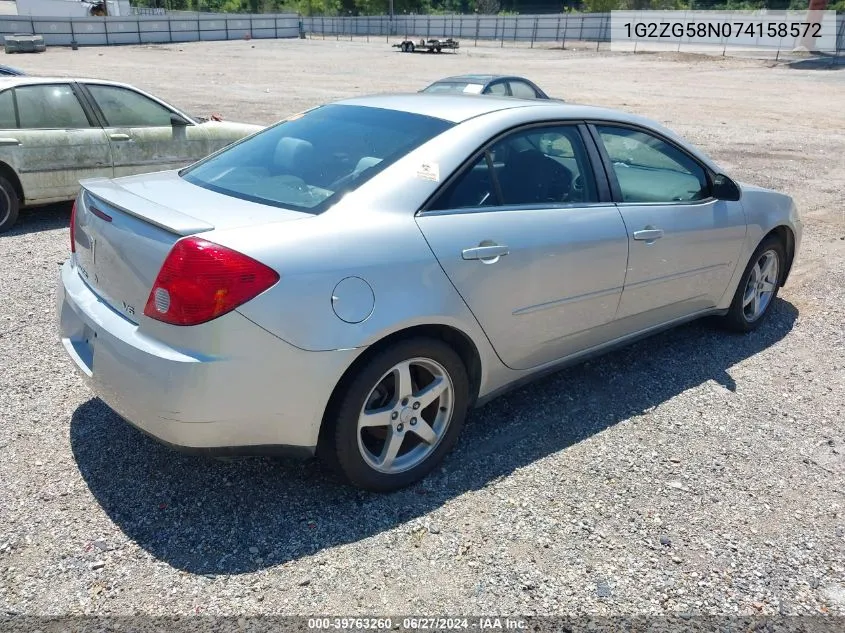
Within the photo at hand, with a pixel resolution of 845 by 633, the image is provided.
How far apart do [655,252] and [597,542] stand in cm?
172

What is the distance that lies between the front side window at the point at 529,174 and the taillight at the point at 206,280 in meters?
0.87

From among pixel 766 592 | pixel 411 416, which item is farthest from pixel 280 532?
pixel 766 592

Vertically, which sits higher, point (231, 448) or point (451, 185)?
point (451, 185)

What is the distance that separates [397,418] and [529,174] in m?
1.37

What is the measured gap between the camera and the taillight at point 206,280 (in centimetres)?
244

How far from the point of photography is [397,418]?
2959mm

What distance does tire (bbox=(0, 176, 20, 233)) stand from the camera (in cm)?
666

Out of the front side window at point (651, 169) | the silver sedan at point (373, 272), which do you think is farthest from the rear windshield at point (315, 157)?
the front side window at point (651, 169)

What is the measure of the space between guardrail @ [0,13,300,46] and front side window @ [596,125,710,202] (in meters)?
51.0

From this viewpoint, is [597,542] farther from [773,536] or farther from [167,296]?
[167,296]

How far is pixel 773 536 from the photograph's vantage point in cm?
289

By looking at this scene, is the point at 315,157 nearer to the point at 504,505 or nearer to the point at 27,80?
the point at 504,505

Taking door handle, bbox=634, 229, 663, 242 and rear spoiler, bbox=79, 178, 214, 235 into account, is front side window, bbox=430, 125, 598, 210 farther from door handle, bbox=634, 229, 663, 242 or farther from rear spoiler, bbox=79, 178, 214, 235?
rear spoiler, bbox=79, 178, 214, 235

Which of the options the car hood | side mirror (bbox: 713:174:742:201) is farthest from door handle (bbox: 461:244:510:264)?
the car hood
